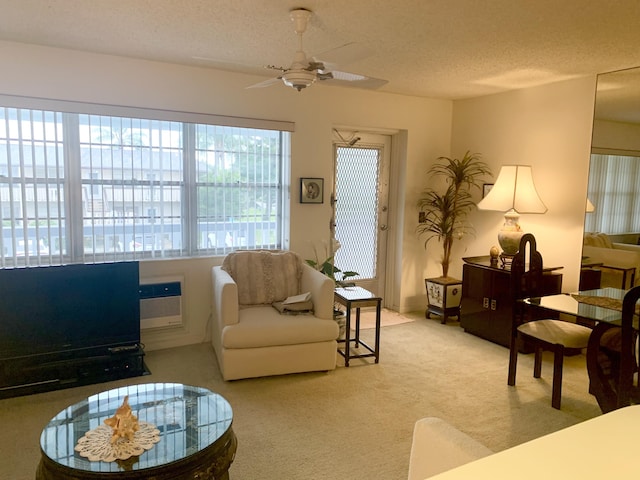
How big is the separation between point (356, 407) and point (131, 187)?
2518 mm

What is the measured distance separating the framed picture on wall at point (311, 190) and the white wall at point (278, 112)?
66 mm

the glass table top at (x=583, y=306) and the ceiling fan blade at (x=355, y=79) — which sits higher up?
the ceiling fan blade at (x=355, y=79)

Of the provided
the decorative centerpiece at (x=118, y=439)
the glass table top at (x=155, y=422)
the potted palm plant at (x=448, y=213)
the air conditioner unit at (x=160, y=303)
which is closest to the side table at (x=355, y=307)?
the potted palm plant at (x=448, y=213)

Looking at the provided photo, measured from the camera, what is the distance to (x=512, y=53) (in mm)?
3295

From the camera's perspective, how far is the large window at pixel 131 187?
11.2 ft

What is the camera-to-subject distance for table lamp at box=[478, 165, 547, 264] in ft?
13.5

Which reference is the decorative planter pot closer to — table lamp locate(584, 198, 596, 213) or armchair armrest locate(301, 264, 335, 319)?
table lamp locate(584, 198, 596, 213)

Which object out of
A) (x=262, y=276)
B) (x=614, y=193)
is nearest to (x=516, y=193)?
(x=614, y=193)

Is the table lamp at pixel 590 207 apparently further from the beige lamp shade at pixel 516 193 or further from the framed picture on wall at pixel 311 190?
the framed picture on wall at pixel 311 190

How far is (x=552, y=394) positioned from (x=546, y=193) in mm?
2006

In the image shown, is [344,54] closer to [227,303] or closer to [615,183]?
[227,303]

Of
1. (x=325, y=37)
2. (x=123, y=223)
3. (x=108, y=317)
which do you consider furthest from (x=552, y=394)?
(x=123, y=223)

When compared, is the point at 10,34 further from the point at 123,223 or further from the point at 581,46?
the point at 581,46

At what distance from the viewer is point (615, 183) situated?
381 cm
